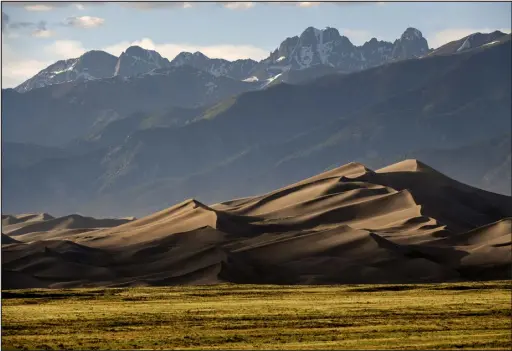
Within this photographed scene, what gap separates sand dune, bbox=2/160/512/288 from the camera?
139 metres

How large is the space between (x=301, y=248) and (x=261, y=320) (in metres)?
88.7

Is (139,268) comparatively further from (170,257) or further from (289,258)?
(289,258)

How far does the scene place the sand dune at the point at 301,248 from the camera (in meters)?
139

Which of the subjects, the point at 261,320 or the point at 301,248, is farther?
the point at 301,248

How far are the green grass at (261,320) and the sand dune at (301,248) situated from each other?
139 ft

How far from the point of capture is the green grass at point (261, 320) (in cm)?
5381

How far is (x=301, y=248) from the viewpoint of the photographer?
15412 centimetres

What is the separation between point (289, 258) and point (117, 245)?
37.3 m

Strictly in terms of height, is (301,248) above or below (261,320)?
below

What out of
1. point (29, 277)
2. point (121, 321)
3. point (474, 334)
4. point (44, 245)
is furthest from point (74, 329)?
A: point (44, 245)

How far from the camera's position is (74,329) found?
60969 mm

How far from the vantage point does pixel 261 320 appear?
6562cm

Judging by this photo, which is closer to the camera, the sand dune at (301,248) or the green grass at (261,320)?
the green grass at (261,320)

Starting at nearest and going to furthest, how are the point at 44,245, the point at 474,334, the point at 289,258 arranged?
the point at 474,334, the point at 289,258, the point at 44,245
